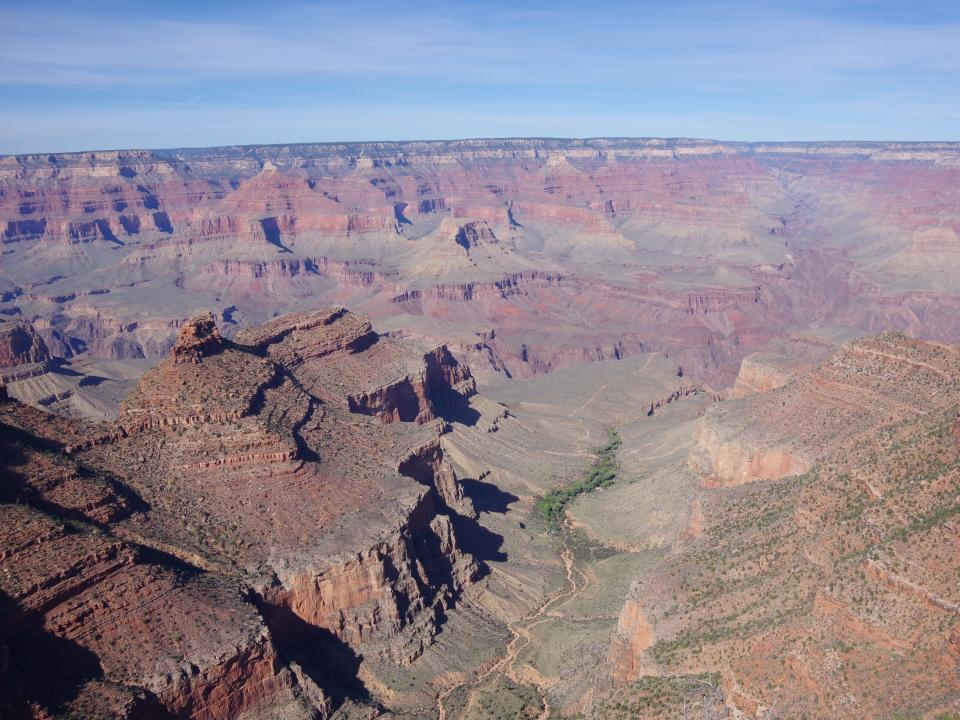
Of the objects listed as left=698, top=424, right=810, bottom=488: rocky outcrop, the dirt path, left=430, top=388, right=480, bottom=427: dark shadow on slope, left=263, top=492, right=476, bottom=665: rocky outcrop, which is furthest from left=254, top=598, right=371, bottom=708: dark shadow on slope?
left=430, top=388, right=480, bottom=427: dark shadow on slope

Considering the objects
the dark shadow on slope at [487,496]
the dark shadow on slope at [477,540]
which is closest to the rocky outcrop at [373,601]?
the dark shadow on slope at [477,540]

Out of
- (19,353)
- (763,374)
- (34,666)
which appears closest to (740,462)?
(763,374)

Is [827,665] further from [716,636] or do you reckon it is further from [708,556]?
[708,556]

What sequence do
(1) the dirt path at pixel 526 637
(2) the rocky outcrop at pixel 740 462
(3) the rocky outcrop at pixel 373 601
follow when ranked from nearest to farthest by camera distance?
(3) the rocky outcrop at pixel 373 601 < (1) the dirt path at pixel 526 637 < (2) the rocky outcrop at pixel 740 462

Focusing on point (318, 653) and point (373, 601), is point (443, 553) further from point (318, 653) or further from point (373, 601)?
point (318, 653)

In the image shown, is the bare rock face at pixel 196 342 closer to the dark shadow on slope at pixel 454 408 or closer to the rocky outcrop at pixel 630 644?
the dark shadow on slope at pixel 454 408

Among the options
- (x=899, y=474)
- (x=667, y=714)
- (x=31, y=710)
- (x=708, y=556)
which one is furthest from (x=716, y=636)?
(x=31, y=710)

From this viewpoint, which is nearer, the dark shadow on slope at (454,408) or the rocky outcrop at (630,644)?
the rocky outcrop at (630,644)

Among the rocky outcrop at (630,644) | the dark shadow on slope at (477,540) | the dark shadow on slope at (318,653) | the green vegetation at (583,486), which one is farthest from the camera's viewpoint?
the green vegetation at (583,486)
